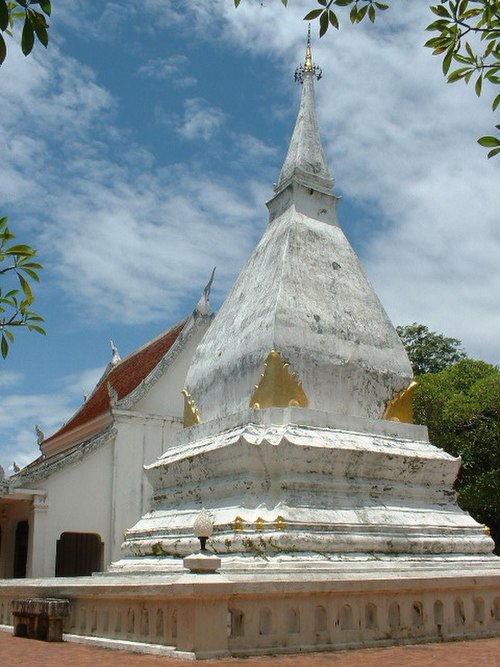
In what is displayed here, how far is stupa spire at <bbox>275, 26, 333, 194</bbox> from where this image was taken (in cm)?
1249

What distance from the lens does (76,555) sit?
2117 centimetres

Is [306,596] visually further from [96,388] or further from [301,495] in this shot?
[96,388]

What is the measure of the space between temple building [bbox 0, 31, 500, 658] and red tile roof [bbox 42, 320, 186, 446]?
342 inches

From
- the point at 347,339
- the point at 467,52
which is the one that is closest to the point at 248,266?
the point at 347,339

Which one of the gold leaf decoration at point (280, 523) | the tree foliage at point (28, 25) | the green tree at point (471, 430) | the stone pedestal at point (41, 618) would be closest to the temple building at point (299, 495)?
the gold leaf decoration at point (280, 523)

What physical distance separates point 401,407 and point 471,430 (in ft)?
33.0

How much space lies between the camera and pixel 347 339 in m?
10.7

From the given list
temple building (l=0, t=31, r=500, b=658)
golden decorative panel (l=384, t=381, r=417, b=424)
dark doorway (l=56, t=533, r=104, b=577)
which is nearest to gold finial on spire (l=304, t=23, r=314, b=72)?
temple building (l=0, t=31, r=500, b=658)

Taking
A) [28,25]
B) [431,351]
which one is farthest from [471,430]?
[28,25]

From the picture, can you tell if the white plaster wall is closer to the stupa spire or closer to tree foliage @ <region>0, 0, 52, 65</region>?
the stupa spire

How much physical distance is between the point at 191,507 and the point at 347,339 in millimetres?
3108

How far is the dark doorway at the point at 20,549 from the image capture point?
20.1 metres

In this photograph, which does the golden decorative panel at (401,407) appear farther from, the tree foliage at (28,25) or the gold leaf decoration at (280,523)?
the tree foliage at (28,25)

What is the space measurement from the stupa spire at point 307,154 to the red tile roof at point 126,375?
27.6 ft
